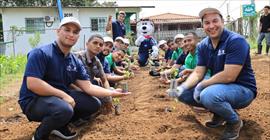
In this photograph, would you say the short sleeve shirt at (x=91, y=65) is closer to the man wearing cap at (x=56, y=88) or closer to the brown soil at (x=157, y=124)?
the brown soil at (x=157, y=124)

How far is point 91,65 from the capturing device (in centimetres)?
472

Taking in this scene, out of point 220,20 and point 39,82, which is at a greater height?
point 220,20

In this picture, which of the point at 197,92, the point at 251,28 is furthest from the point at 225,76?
the point at 251,28

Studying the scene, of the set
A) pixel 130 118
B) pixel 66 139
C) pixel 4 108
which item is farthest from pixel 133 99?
pixel 66 139

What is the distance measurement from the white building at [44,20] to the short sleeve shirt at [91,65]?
60.5 feet

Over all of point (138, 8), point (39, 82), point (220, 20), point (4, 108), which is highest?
point (138, 8)

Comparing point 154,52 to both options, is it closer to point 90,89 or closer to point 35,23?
point 90,89

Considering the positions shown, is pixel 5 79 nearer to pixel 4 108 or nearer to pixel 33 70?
pixel 4 108

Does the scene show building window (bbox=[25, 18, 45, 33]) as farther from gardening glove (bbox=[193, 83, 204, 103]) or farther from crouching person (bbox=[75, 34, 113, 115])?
gardening glove (bbox=[193, 83, 204, 103])

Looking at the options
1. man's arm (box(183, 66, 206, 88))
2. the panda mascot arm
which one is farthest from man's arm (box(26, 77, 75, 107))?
the panda mascot arm

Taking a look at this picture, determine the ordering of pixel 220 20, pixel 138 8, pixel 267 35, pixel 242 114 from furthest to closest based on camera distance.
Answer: pixel 138 8 < pixel 267 35 < pixel 242 114 < pixel 220 20

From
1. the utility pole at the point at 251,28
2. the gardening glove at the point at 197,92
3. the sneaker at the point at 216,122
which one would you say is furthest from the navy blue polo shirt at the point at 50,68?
the utility pole at the point at 251,28

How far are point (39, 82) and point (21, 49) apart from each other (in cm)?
2098

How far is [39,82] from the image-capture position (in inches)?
129
